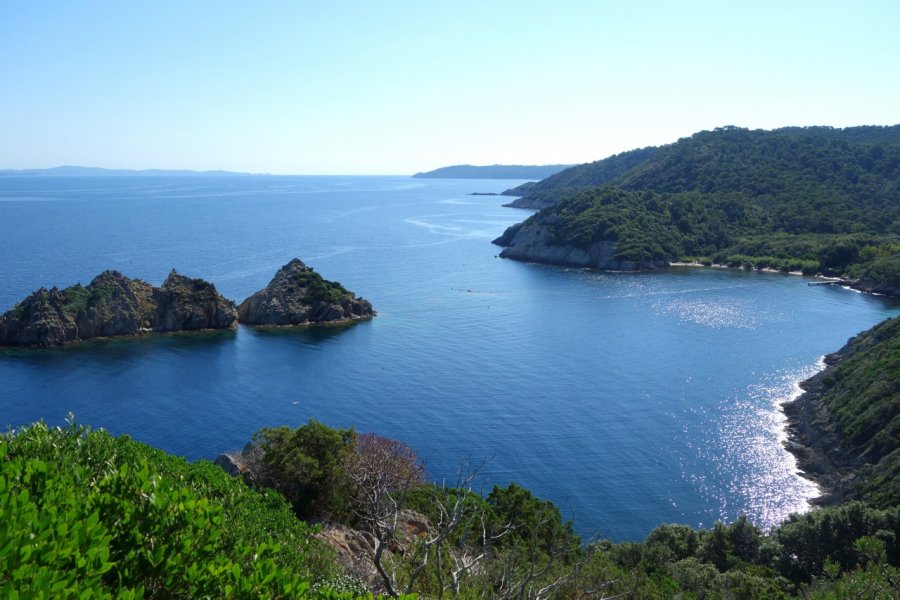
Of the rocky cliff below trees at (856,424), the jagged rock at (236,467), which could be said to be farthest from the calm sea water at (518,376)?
the jagged rock at (236,467)

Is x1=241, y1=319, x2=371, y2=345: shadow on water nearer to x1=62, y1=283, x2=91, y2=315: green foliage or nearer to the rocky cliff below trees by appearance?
x1=62, y1=283, x2=91, y2=315: green foliage

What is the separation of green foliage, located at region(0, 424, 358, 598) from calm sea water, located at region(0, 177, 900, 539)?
100 ft

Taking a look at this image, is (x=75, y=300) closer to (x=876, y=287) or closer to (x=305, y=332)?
(x=305, y=332)

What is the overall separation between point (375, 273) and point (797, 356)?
6658 cm

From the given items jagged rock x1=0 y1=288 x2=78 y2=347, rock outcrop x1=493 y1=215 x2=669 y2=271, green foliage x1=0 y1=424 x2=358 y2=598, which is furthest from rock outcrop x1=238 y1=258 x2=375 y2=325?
green foliage x1=0 y1=424 x2=358 y2=598

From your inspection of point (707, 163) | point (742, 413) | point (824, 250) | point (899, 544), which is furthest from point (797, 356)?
point (707, 163)

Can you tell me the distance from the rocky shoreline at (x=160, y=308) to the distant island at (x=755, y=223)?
59833 mm

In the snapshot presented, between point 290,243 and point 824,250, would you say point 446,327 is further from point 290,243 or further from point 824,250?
point 824,250

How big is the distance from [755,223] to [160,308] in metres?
118

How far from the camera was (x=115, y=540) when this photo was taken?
10430 millimetres

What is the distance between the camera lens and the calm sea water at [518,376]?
4528 centimetres

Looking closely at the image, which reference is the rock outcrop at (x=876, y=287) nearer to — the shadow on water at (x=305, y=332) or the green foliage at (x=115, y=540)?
the shadow on water at (x=305, y=332)

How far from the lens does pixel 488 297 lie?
99375 mm

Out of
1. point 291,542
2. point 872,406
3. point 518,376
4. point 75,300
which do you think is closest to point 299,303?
point 75,300
